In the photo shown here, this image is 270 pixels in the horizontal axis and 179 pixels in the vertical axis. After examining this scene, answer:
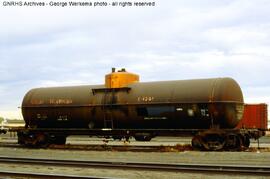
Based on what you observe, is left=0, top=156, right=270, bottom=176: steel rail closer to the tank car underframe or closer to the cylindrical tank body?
the tank car underframe

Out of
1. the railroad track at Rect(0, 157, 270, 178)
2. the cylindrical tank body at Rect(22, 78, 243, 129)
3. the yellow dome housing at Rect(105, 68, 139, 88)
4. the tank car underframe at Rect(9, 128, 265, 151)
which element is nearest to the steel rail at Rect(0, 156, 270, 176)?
the railroad track at Rect(0, 157, 270, 178)

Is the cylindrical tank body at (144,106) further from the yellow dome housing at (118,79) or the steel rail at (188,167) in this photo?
the steel rail at (188,167)

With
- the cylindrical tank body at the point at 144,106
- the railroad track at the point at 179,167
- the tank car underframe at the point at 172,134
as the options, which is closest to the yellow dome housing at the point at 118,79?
the cylindrical tank body at the point at 144,106

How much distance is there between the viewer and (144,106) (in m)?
21.0

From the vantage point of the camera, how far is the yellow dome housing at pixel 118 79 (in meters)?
22.5

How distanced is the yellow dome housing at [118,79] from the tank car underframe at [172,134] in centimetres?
245

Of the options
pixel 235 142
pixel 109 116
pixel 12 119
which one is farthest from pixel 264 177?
pixel 12 119

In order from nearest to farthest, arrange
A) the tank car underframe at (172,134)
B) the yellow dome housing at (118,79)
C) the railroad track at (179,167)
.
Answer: the railroad track at (179,167)
the tank car underframe at (172,134)
the yellow dome housing at (118,79)

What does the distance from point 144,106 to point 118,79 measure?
2468 millimetres

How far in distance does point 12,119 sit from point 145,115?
5189 centimetres

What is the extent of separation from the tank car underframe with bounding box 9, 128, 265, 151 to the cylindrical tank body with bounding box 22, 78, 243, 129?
0.91 ft

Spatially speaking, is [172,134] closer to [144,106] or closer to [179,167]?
[144,106]

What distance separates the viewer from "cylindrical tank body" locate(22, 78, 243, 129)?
19828 mm

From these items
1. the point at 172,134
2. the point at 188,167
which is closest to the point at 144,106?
the point at 172,134
